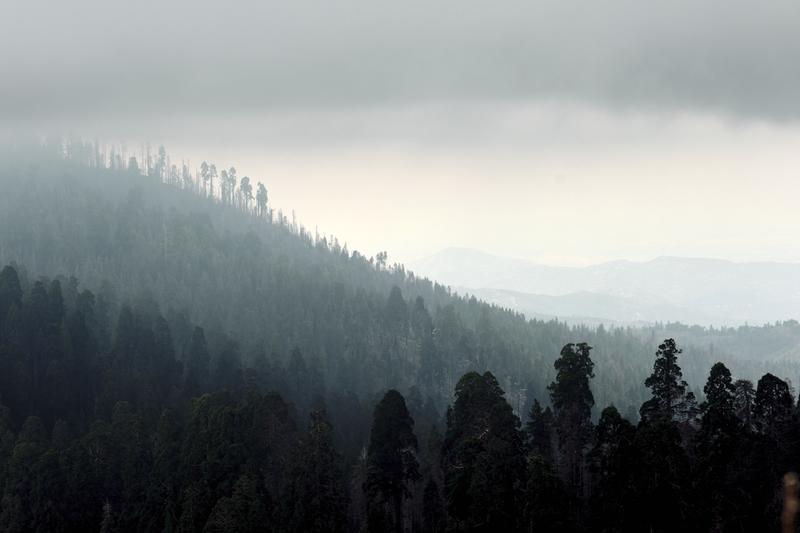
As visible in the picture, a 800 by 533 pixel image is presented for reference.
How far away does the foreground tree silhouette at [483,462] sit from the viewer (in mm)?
51941

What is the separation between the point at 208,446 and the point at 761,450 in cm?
4333

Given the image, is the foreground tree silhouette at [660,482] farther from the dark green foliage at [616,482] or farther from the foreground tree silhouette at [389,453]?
the foreground tree silhouette at [389,453]

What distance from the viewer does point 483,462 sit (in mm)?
53375

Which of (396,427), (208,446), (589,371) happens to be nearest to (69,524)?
(208,446)

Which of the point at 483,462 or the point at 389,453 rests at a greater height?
the point at 483,462

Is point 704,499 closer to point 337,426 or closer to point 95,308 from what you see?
point 337,426

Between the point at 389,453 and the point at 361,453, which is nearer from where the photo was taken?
the point at 389,453

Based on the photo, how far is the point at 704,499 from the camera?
50750mm

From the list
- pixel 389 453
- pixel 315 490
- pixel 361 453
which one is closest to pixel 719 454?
pixel 389 453

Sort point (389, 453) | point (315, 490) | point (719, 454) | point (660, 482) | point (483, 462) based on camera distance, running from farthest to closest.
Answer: point (389, 453) → point (315, 490) → point (719, 454) → point (483, 462) → point (660, 482)

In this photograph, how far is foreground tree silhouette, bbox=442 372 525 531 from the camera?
51941 mm

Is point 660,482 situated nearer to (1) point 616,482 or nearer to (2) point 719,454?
(1) point 616,482

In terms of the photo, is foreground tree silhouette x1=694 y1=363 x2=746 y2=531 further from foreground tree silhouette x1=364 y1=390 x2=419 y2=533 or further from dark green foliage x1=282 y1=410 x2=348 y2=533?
dark green foliage x1=282 y1=410 x2=348 y2=533

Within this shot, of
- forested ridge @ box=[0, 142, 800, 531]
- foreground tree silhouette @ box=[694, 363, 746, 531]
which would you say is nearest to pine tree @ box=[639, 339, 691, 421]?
forested ridge @ box=[0, 142, 800, 531]
